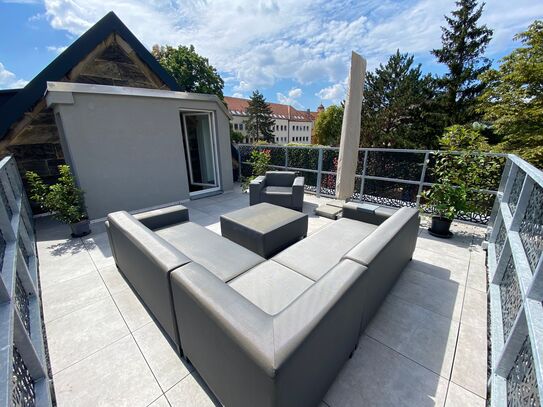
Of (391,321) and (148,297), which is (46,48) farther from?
(391,321)

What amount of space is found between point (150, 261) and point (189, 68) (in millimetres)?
19462

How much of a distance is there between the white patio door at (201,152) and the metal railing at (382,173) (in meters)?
1.65

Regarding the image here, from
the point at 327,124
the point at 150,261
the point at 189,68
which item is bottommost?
the point at 150,261

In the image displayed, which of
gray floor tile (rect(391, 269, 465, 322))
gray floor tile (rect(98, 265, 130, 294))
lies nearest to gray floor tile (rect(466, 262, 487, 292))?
gray floor tile (rect(391, 269, 465, 322))

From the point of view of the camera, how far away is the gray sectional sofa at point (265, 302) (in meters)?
1.00

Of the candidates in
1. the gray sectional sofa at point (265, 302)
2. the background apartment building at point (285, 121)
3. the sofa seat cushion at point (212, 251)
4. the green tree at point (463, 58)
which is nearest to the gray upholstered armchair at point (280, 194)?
the sofa seat cushion at point (212, 251)

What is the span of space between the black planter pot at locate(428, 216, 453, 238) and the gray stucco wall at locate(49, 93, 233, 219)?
5.46 metres

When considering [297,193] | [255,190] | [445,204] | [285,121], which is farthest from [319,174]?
[285,121]

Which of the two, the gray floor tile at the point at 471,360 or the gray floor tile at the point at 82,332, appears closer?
the gray floor tile at the point at 471,360

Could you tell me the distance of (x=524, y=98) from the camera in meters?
7.40

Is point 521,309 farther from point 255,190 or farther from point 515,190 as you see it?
point 255,190

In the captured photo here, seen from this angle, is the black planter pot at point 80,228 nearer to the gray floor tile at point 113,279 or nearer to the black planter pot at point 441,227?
the gray floor tile at point 113,279

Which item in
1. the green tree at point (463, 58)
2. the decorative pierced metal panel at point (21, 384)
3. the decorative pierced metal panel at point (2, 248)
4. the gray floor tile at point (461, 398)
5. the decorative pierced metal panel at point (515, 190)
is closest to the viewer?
the decorative pierced metal panel at point (21, 384)

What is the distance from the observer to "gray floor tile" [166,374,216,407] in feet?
4.76
